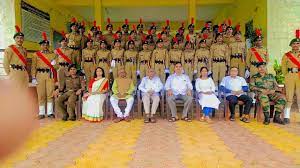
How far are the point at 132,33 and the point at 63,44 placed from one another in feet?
5.65

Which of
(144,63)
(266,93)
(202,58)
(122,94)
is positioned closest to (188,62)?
(202,58)

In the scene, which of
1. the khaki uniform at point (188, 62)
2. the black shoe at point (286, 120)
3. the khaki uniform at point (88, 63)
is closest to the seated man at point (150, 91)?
the khaki uniform at point (188, 62)

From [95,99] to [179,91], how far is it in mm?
1553

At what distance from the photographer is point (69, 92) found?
699 cm

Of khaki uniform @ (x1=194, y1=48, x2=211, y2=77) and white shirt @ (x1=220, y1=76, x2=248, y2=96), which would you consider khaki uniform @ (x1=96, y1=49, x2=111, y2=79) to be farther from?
white shirt @ (x1=220, y1=76, x2=248, y2=96)

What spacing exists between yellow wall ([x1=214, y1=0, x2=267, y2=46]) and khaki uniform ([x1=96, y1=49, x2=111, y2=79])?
394 cm

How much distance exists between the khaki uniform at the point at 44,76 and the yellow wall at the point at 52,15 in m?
2.29

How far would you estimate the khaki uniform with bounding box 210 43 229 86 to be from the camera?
25.1ft

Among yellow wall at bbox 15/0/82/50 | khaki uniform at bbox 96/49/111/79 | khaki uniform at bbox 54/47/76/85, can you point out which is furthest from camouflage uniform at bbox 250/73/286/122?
yellow wall at bbox 15/0/82/50

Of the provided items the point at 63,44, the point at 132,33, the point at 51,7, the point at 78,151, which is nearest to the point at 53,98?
the point at 63,44

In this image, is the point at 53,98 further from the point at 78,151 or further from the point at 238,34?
the point at 238,34

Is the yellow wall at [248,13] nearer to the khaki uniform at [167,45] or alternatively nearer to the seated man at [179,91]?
the khaki uniform at [167,45]

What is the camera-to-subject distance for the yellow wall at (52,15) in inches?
363

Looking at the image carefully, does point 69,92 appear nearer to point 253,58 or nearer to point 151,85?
point 151,85
